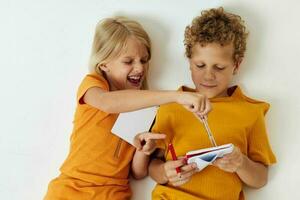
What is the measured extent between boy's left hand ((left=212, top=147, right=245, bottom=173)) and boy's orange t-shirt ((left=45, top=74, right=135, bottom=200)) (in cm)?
31

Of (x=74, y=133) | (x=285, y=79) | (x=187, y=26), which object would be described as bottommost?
(x=74, y=133)

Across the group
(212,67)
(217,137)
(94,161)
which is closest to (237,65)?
(212,67)

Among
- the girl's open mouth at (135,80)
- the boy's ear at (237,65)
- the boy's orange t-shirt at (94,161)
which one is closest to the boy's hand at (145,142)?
the boy's orange t-shirt at (94,161)

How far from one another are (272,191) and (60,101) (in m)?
0.74

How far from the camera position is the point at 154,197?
4.30 ft

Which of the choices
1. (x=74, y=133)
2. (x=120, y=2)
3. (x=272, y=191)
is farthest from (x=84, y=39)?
(x=272, y=191)

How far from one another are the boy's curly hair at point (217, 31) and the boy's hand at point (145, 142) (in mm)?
301

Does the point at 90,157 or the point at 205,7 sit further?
the point at 205,7

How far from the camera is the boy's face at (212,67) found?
4.24 ft

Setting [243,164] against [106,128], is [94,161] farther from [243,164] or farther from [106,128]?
[243,164]

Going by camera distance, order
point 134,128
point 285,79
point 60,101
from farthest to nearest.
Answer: point 60,101
point 285,79
point 134,128

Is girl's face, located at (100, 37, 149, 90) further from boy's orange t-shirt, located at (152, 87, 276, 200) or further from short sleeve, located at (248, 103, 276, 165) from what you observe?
short sleeve, located at (248, 103, 276, 165)

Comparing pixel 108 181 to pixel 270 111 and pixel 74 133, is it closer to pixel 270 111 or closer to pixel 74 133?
pixel 74 133

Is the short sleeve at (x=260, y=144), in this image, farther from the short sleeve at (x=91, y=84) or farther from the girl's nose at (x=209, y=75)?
the short sleeve at (x=91, y=84)
